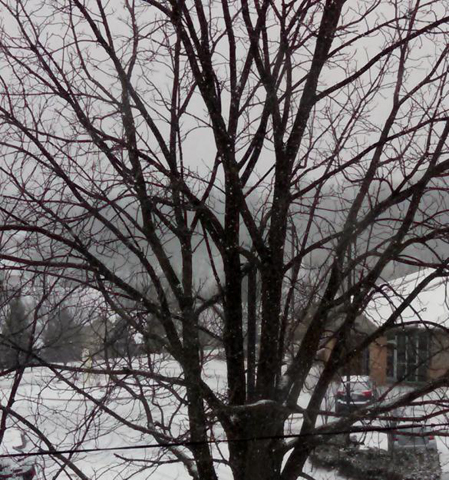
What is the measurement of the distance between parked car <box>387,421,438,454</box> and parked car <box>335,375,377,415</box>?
354 millimetres

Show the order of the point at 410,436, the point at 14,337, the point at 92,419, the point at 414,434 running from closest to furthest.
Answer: the point at 92,419
the point at 414,434
the point at 410,436
the point at 14,337

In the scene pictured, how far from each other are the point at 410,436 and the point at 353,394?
2.12 m

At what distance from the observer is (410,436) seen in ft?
19.2

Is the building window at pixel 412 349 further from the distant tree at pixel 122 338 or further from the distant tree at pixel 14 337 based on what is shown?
the distant tree at pixel 14 337

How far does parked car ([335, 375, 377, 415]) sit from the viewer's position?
5426 mm

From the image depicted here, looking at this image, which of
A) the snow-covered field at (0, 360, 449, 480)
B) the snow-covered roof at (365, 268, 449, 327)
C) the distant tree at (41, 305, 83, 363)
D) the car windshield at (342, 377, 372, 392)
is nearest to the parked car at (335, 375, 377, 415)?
the car windshield at (342, 377, 372, 392)

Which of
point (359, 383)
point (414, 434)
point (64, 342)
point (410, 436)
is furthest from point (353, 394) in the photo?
point (64, 342)

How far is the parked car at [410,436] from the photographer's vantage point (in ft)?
16.0

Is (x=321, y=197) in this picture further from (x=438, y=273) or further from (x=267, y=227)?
(x=438, y=273)

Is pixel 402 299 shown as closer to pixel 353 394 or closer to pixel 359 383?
pixel 359 383

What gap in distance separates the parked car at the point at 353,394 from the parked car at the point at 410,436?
0.35 metres

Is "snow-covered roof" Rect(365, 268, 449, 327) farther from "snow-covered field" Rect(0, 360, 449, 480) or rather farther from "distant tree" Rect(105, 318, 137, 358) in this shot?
"distant tree" Rect(105, 318, 137, 358)

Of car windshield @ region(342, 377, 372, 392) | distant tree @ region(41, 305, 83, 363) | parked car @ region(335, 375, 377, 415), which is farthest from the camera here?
distant tree @ region(41, 305, 83, 363)

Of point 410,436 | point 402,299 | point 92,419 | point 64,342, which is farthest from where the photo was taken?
point 64,342
